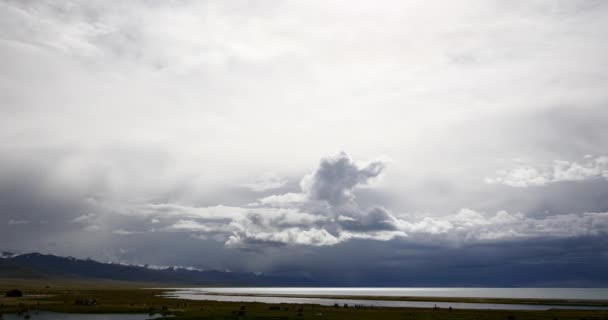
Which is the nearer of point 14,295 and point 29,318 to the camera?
point 29,318

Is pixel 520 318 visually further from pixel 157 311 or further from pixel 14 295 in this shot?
pixel 14 295

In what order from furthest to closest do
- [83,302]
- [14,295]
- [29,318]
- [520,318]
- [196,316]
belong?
[14,295]
[83,302]
[520,318]
[196,316]
[29,318]

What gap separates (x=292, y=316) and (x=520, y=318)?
45.7 m

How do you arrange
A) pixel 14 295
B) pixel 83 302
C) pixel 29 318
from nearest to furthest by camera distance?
pixel 29 318
pixel 83 302
pixel 14 295

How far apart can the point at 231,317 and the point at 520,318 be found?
188 feet

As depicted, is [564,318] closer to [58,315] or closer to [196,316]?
[196,316]

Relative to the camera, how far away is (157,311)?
4225 inches

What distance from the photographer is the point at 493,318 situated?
101 m

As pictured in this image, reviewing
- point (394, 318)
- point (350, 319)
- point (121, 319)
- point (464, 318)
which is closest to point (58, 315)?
point (121, 319)

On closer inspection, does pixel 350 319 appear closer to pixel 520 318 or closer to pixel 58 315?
pixel 520 318

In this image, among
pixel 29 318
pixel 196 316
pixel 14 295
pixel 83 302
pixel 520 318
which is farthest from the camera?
pixel 14 295

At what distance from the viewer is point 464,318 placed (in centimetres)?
9969

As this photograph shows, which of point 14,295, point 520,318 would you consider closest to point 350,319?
point 520,318

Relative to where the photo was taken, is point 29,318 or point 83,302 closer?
point 29,318
